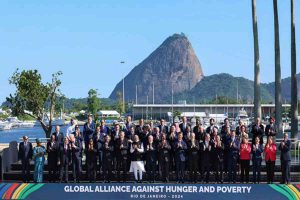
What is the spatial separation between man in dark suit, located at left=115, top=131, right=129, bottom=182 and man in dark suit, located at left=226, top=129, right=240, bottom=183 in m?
3.78

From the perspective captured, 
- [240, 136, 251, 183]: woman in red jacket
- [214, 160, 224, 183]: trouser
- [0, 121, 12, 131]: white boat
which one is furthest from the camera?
[0, 121, 12, 131]: white boat

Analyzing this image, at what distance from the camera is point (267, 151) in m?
20.7

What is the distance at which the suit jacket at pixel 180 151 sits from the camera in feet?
68.6

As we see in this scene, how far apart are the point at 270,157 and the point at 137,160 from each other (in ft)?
16.0

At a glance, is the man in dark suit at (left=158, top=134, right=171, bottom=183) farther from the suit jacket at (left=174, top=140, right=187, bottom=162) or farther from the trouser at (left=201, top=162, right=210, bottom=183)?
the trouser at (left=201, top=162, right=210, bottom=183)

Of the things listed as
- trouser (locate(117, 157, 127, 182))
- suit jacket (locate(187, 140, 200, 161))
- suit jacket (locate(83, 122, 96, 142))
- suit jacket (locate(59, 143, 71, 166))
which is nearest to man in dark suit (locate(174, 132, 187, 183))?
suit jacket (locate(187, 140, 200, 161))

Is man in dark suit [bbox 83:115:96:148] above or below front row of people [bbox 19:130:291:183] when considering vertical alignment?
above

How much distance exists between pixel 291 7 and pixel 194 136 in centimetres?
1499

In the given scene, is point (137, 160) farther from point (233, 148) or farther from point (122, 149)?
point (233, 148)

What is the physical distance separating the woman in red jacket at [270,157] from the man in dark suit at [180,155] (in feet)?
9.87

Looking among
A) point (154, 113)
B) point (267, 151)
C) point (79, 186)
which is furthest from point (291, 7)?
point (154, 113)

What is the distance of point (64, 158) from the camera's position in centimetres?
2142

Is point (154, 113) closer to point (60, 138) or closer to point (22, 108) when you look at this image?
point (22, 108)

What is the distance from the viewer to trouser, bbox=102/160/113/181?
2138 cm
